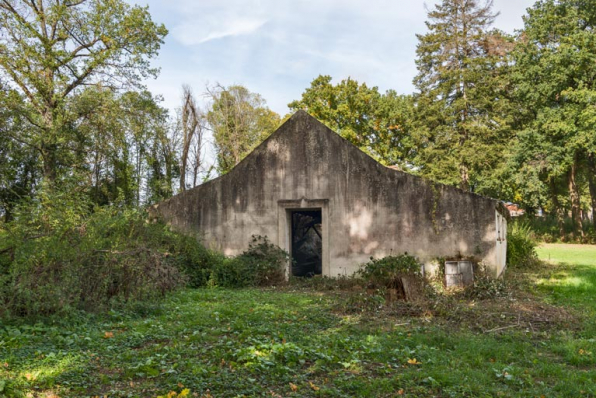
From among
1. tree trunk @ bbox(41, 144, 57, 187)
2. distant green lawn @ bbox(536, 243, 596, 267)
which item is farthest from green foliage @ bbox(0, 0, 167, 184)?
distant green lawn @ bbox(536, 243, 596, 267)

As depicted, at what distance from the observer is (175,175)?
90.6 ft

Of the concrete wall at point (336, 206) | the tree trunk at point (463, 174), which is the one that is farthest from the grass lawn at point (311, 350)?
the tree trunk at point (463, 174)

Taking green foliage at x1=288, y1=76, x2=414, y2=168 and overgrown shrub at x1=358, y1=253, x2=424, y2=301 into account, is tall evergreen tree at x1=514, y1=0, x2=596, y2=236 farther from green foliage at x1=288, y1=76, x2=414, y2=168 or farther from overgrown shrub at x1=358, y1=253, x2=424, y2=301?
overgrown shrub at x1=358, y1=253, x2=424, y2=301

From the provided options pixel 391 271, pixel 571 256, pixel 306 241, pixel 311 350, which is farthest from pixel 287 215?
pixel 571 256

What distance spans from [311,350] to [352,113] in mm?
33263

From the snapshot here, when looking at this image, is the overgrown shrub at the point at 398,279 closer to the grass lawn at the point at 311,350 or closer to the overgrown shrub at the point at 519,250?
the grass lawn at the point at 311,350

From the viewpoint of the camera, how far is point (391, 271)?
1078cm

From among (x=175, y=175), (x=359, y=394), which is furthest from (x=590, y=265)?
(x=175, y=175)

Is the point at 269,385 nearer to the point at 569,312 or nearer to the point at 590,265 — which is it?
the point at 569,312

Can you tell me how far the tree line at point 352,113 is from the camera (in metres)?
20.9

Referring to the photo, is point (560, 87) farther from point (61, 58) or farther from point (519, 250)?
point (61, 58)

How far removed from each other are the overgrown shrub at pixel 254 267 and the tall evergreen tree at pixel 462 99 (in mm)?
22351

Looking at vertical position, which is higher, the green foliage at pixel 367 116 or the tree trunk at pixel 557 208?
the green foliage at pixel 367 116

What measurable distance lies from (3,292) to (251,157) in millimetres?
8406
